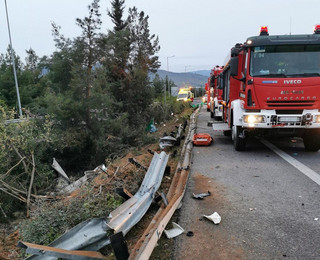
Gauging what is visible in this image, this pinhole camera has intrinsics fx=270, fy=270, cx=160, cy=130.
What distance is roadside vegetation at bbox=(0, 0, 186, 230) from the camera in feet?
24.0

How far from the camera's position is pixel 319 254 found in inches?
118

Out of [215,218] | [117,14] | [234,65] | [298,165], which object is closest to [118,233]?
[215,218]

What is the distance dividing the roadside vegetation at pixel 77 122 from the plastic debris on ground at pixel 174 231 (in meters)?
1.04

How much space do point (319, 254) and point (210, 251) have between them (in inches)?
47.0

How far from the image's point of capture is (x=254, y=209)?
4.22m

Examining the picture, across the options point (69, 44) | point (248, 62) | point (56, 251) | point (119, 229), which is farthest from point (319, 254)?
point (69, 44)

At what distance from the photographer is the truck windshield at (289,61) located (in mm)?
7016

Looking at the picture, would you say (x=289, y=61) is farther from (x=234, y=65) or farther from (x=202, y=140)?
(x=202, y=140)

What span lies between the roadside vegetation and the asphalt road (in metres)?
1.47

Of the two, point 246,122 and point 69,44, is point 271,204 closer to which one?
point 246,122

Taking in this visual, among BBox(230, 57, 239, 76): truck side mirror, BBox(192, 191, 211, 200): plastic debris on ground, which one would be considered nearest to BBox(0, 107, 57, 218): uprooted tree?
BBox(192, 191, 211, 200): plastic debris on ground

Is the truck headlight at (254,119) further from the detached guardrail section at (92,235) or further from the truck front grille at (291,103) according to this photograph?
the detached guardrail section at (92,235)

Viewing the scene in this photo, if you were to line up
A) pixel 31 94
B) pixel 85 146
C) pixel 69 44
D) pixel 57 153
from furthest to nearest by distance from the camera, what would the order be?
pixel 31 94
pixel 69 44
pixel 85 146
pixel 57 153

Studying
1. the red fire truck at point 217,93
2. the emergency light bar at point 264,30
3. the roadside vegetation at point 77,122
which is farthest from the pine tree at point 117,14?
the emergency light bar at point 264,30
